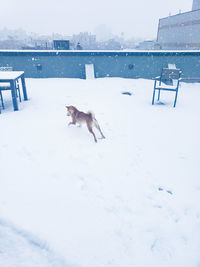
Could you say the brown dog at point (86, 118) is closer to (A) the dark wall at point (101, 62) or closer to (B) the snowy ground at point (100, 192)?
(B) the snowy ground at point (100, 192)

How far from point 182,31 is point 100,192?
32.6 m

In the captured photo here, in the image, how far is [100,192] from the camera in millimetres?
3100

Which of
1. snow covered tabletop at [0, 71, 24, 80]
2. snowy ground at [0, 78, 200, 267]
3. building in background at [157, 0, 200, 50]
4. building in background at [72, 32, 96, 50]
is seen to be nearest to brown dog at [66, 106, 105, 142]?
snowy ground at [0, 78, 200, 267]

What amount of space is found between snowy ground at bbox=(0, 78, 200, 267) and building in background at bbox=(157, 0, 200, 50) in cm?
2465

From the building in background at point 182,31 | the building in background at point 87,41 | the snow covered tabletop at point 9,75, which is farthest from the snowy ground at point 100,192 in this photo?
the building in background at point 87,41

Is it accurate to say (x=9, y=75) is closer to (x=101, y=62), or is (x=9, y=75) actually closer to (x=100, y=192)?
(x=100, y=192)

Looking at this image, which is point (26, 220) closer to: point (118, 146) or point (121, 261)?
point (121, 261)

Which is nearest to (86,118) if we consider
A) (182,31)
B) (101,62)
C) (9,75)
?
(9,75)

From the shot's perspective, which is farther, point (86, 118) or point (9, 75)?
point (9, 75)

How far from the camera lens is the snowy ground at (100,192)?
2.25 m

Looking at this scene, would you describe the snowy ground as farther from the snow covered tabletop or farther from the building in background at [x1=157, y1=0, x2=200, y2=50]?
the building in background at [x1=157, y1=0, x2=200, y2=50]

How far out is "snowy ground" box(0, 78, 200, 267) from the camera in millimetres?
2249

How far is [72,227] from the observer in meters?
2.48

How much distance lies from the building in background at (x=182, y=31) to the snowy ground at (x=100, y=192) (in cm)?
2465
